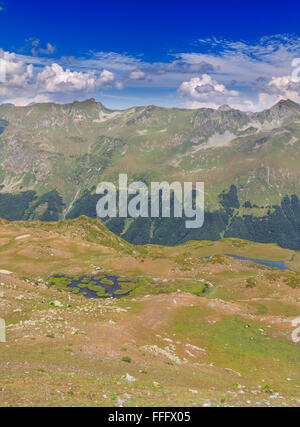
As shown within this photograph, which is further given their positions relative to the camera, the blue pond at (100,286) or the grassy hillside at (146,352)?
the blue pond at (100,286)

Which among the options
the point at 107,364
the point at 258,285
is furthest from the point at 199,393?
the point at 258,285

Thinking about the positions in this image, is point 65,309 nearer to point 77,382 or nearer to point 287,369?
point 77,382

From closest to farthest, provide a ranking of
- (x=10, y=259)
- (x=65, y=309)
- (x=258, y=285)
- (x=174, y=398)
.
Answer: (x=174, y=398) → (x=65, y=309) → (x=258, y=285) → (x=10, y=259)

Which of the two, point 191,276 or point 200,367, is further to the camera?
point 191,276

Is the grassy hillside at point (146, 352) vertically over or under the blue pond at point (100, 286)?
over

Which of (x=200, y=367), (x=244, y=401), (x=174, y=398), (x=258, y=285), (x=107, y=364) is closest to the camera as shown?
(x=174, y=398)

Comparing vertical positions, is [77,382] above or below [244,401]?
above

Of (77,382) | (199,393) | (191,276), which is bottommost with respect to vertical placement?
(191,276)

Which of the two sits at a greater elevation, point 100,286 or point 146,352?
point 146,352

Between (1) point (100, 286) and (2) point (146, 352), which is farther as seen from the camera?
(1) point (100, 286)

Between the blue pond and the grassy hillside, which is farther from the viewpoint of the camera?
the blue pond

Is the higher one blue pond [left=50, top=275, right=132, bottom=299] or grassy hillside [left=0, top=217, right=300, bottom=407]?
grassy hillside [left=0, top=217, right=300, bottom=407]
